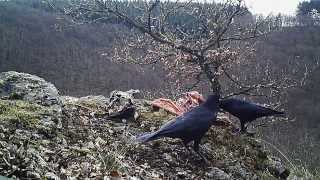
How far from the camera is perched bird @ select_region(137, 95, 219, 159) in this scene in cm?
493

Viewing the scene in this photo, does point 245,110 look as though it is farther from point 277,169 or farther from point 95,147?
point 95,147

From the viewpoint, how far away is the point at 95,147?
4.86 m

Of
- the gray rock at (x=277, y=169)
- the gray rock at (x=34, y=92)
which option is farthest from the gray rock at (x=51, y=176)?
the gray rock at (x=277, y=169)

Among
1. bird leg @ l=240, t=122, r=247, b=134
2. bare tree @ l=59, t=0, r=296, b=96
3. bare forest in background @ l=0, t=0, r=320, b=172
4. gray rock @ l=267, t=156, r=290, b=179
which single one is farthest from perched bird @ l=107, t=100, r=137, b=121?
bare forest in background @ l=0, t=0, r=320, b=172

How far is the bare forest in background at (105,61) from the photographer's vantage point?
3850 centimetres

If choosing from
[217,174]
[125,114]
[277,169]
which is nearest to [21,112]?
[125,114]

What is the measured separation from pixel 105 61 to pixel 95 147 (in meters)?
45.7

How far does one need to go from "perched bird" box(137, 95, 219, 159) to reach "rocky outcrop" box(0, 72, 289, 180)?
0.21 meters

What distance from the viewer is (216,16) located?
9906 millimetres

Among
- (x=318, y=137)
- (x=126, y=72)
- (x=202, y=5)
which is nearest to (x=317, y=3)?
(x=318, y=137)

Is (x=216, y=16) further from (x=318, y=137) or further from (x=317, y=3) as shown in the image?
(x=317, y=3)

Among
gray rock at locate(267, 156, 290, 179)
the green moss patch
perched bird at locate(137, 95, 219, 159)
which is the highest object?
the green moss patch

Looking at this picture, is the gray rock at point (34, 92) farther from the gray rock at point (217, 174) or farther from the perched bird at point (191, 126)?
the gray rock at point (217, 174)

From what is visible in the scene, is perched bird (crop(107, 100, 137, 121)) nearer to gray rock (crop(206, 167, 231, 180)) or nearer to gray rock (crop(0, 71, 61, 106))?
gray rock (crop(0, 71, 61, 106))
